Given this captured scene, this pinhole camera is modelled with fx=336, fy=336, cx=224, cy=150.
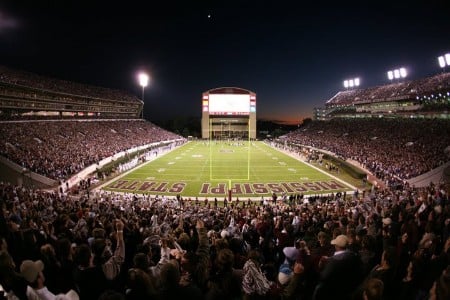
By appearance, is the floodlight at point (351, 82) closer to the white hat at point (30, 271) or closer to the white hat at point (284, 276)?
the white hat at point (284, 276)

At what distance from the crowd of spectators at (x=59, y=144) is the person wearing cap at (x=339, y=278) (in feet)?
91.4

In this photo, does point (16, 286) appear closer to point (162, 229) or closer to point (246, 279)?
point (246, 279)

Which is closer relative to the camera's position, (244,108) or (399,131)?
(399,131)

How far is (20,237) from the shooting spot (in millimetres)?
5160

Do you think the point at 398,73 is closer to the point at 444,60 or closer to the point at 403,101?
the point at 403,101

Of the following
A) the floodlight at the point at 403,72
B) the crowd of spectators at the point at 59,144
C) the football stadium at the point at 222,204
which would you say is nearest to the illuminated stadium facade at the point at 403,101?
the football stadium at the point at 222,204

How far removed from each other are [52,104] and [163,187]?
3577cm

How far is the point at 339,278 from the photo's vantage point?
3391 mm

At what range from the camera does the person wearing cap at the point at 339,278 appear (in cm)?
332

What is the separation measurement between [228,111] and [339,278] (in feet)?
287

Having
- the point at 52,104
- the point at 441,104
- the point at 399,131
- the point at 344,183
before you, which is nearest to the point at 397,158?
the point at 344,183

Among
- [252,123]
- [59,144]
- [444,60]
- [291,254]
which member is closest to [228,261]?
[291,254]

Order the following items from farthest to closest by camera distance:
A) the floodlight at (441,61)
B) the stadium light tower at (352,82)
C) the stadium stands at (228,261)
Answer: the stadium light tower at (352,82) → the floodlight at (441,61) → the stadium stands at (228,261)

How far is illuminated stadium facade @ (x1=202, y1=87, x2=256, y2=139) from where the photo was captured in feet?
293
